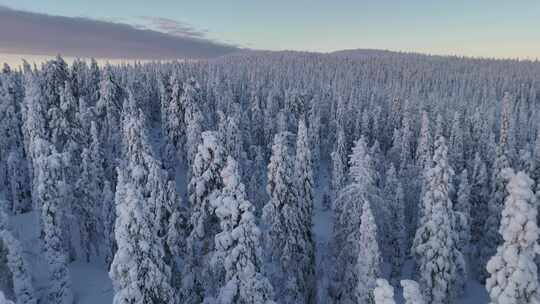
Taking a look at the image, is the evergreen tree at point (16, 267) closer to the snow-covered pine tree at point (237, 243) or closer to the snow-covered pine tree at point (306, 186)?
the snow-covered pine tree at point (237, 243)

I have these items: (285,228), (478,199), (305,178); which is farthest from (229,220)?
(478,199)

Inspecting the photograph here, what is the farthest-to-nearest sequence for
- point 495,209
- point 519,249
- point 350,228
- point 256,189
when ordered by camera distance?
point 256,189 → point 495,209 → point 350,228 → point 519,249

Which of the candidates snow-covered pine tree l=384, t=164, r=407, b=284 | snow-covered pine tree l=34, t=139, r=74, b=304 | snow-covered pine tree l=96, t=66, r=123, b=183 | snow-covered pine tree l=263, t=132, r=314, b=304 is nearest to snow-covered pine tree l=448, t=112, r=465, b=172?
snow-covered pine tree l=384, t=164, r=407, b=284

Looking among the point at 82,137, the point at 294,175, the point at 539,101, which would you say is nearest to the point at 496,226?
the point at 294,175

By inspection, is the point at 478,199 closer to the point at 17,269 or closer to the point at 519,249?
the point at 519,249

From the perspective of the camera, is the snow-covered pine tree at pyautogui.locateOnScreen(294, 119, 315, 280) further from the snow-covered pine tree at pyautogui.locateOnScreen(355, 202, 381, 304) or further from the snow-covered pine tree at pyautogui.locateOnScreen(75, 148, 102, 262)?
the snow-covered pine tree at pyautogui.locateOnScreen(75, 148, 102, 262)

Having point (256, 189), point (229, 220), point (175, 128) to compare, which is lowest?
point (256, 189)

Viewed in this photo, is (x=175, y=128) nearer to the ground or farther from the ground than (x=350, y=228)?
farther from the ground
